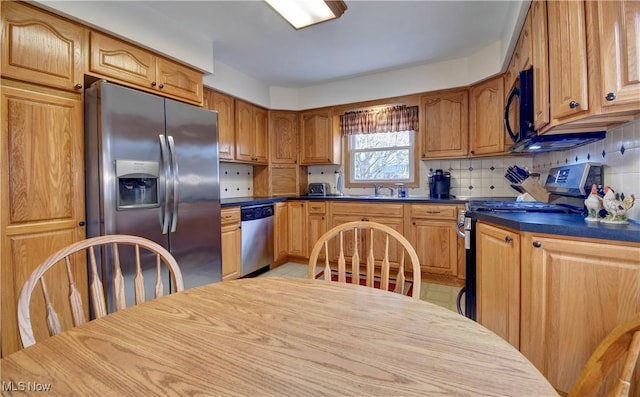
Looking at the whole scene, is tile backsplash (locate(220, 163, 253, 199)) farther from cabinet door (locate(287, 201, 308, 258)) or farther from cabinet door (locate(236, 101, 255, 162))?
cabinet door (locate(287, 201, 308, 258))

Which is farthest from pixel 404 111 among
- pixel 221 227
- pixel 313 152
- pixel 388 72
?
pixel 221 227

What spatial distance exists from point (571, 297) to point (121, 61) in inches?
113

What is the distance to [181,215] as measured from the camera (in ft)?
7.10

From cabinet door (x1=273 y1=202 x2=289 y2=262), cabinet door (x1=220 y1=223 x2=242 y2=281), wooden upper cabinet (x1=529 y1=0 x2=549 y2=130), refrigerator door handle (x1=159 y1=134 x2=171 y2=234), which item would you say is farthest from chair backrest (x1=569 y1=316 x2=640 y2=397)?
cabinet door (x1=273 y1=202 x2=289 y2=262)

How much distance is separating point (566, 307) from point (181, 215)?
2317 millimetres

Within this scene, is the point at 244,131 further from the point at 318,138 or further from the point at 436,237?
the point at 436,237

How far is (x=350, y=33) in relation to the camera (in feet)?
8.08

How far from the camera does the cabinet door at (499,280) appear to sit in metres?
1.35

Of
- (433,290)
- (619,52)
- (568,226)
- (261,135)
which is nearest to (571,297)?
(568,226)

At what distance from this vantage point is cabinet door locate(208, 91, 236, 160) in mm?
3053

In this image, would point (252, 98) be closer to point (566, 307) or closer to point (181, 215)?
point (181, 215)

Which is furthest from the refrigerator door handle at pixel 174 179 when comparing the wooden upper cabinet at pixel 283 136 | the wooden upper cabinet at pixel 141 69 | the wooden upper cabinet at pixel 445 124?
the wooden upper cabinet at pixel 445 124

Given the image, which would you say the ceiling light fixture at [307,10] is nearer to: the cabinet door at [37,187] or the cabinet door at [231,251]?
the cabinet door at [37,187]

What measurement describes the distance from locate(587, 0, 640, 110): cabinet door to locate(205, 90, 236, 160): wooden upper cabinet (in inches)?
115
